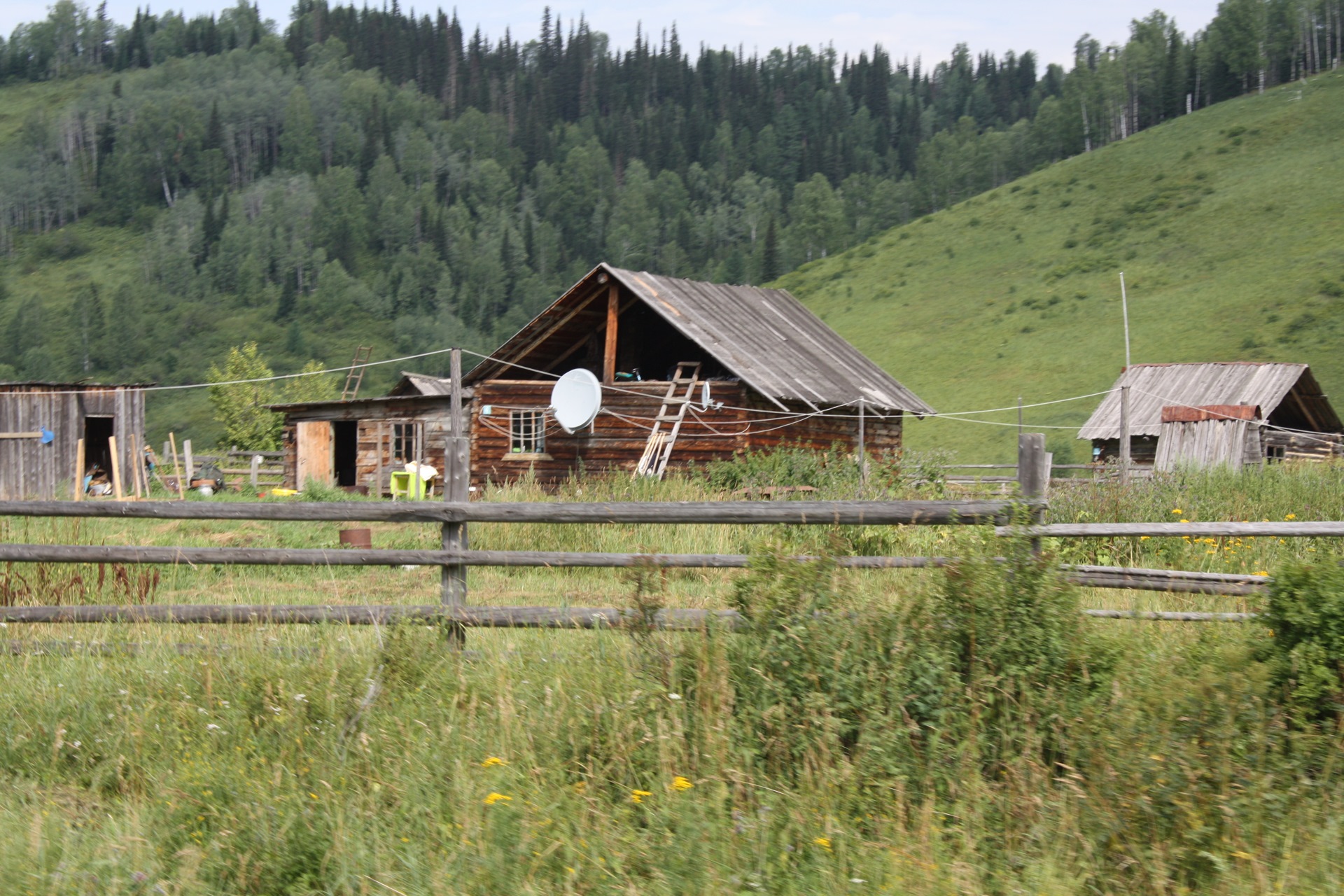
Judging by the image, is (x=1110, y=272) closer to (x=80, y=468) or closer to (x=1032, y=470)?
(x=80, y=468)

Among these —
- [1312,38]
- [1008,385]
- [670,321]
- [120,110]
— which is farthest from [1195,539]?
[120,110]

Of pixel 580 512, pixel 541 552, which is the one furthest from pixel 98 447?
pixel 580 512

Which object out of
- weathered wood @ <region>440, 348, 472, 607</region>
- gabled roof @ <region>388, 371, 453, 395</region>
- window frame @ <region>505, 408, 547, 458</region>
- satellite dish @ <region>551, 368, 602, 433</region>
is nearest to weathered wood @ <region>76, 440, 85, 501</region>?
window frame @ <region>505, 408, 547, 458</region>

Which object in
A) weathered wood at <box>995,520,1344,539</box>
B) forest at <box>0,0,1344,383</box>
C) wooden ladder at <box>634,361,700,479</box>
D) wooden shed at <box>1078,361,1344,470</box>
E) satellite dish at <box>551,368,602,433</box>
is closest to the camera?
weathered wood at <box>995,520,1344,539</box>

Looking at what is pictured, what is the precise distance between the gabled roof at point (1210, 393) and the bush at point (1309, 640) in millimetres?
28700

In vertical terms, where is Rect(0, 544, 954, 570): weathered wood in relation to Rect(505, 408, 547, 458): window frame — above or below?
below

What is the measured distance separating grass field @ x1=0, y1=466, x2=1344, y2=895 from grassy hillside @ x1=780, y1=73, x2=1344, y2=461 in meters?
40.7

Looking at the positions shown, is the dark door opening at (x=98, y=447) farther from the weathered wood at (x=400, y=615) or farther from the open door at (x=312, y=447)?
the weathered wood at (x=400, y=615)

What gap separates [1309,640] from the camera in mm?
4508

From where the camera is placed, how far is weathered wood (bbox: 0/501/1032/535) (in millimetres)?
5523

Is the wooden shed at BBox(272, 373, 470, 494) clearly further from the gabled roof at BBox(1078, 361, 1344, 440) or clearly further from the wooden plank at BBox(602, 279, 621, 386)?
the gabled roof at BBox(1078, 361, 1344, 440)

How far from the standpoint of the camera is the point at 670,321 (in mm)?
21703

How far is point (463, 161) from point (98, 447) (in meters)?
138

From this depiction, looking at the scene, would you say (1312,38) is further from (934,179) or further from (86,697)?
(86,697)
